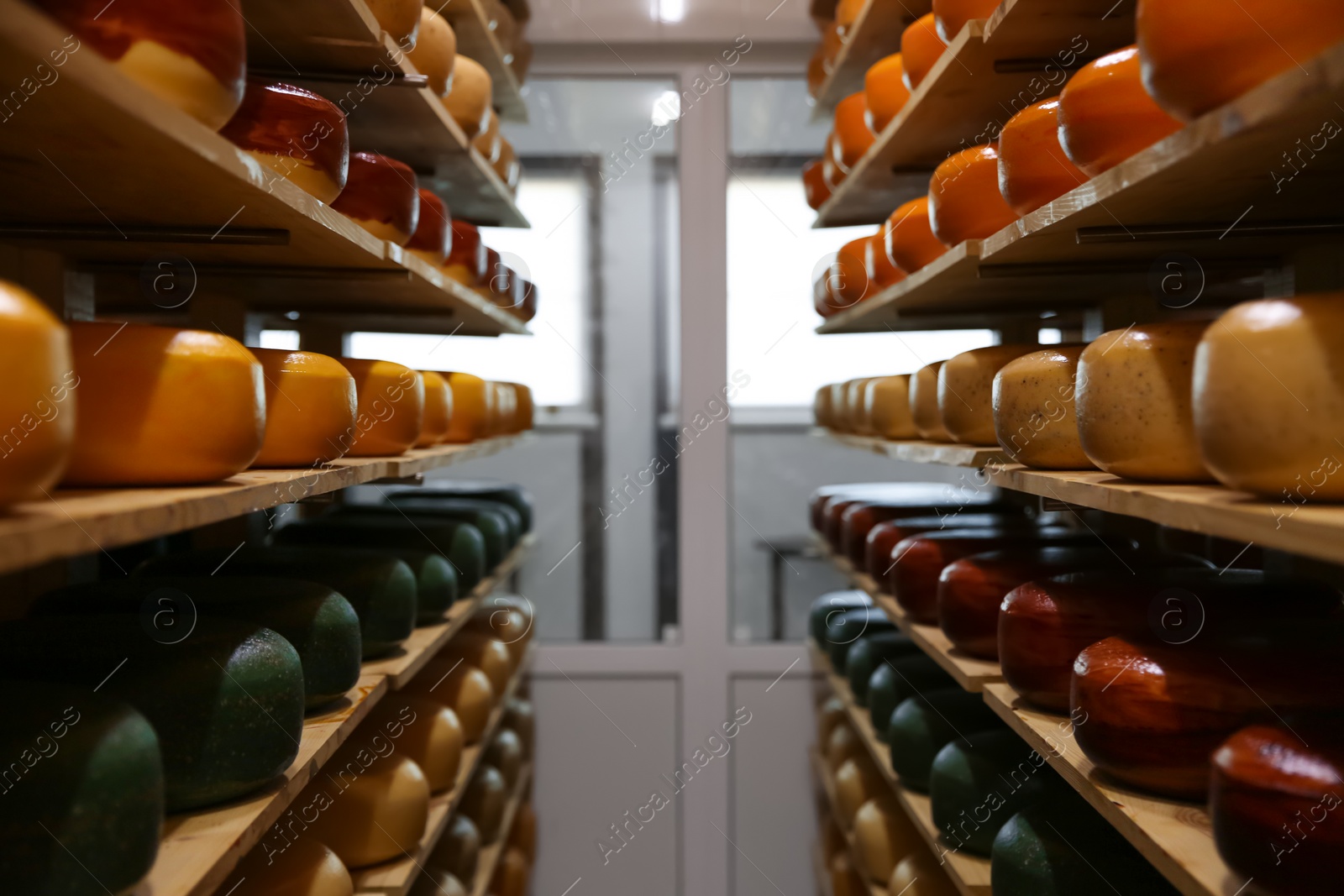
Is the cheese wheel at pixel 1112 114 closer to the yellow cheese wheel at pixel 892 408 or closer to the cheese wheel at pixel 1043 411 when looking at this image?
the cheese wheel at pixel 1043 411

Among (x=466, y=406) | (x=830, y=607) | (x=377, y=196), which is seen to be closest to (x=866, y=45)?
(x=466, y=406)

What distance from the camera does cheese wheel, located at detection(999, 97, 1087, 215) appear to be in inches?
53.3

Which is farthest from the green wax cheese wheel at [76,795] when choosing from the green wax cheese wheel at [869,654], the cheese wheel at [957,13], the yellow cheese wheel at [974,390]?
the green wax cheese wheel at [869,654]

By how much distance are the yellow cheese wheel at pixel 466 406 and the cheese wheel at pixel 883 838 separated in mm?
1180

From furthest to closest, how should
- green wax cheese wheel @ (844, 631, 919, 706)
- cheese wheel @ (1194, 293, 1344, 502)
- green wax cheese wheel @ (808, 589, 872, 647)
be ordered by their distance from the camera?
green wax cheese wheel @ (808, 589, 872, 647)
green wax cheese wheel @ (844, 631, 919, 706)
cheese wheel @ (1194, 293, 1344, 502)

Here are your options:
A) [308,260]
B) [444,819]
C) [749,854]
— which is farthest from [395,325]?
[749,854]

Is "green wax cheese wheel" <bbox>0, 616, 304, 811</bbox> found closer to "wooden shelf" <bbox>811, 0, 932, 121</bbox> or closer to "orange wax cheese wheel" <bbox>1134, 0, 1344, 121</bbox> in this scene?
"orange wax cheese wheel" <bbox>1134, 0, 1344, 121</bbox>

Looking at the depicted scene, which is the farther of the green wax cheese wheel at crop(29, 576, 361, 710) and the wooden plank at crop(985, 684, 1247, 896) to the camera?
the green wax cheese wheel at crop(29, 576, 361, 710)

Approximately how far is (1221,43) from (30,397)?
906 mm

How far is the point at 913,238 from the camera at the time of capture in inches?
78.1

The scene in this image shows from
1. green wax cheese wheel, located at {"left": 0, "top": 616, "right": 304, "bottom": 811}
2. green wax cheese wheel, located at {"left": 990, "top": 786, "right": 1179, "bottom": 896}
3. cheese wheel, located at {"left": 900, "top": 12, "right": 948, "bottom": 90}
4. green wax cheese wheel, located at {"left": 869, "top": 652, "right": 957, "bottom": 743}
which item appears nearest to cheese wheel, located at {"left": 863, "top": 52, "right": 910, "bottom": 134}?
cheese wheel, located at {"left": 900, "top": 12, "right": 948, "bottom": 90}

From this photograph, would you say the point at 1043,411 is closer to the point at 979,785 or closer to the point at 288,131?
the point at 979,785

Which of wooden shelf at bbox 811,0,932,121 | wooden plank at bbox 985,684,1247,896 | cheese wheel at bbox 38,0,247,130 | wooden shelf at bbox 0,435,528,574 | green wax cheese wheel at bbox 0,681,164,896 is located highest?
wooden shelf at bbox 811,0,932,121

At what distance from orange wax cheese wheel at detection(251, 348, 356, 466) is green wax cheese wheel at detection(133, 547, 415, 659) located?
1.23ft
